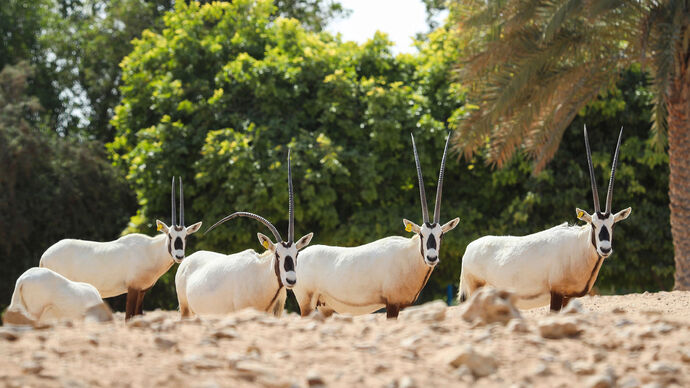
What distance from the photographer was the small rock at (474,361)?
14.2 ft

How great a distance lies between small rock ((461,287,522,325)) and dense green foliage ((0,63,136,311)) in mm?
18721

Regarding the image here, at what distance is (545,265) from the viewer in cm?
995

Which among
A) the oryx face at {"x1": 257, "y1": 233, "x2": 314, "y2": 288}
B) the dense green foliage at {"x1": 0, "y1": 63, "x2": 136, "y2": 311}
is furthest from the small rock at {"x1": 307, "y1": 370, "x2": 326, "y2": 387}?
the dense green foliage at {"x1": 0, "y1": 63, "x2": 136, "y2": 311}

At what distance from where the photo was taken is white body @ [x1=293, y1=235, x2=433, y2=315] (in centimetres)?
997

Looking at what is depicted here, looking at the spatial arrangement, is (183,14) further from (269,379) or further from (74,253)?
(269,379)

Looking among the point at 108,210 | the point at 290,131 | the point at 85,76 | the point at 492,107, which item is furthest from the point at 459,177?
the point at 85,76

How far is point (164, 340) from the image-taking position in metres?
4.53

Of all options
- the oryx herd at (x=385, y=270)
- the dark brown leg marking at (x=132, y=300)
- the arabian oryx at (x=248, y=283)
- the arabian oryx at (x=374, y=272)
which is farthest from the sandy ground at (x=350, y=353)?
the dark brown leg marking at (x=132, y=300)

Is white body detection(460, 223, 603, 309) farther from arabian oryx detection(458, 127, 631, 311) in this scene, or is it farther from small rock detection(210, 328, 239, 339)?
small rock detection(210, 328, 239, 339)

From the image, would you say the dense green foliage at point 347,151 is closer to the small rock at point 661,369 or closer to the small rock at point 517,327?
the small rock at point 517,327

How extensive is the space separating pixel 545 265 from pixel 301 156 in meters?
9.61

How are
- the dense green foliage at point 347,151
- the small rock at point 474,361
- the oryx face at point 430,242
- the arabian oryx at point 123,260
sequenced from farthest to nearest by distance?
the dense green foliage at point 347,151 → the arabian oryx at point 123,260 → the oryx face at point 430,242 → the small rock at point 474,361

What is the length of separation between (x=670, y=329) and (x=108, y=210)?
67.6 feet

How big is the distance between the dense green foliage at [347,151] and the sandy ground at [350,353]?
13.0 meters
